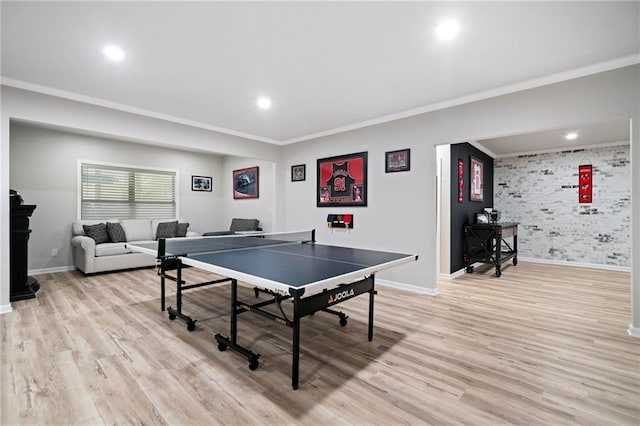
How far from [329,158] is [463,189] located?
2.69m

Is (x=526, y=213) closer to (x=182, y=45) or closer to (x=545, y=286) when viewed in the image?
(x=545, y=286)

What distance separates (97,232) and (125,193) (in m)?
1.20

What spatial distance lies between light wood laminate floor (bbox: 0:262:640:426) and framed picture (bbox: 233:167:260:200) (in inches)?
158

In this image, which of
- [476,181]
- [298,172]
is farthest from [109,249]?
[476,181]

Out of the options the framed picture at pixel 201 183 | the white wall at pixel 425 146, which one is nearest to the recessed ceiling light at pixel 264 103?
the white wall at pixel 425 146

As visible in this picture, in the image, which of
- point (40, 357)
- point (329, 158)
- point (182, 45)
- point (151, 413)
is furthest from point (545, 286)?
point (40, 357)

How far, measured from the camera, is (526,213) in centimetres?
714

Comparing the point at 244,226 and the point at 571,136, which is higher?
the point at 571,136

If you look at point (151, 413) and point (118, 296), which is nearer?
point (151, 413)

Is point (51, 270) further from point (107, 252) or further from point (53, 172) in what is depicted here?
point (53, 172)

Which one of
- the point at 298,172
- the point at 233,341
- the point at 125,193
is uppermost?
the point at 298,172

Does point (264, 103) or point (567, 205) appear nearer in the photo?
point (264, 103)

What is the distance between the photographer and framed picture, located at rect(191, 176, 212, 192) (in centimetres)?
758

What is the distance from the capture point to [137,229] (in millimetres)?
6141
